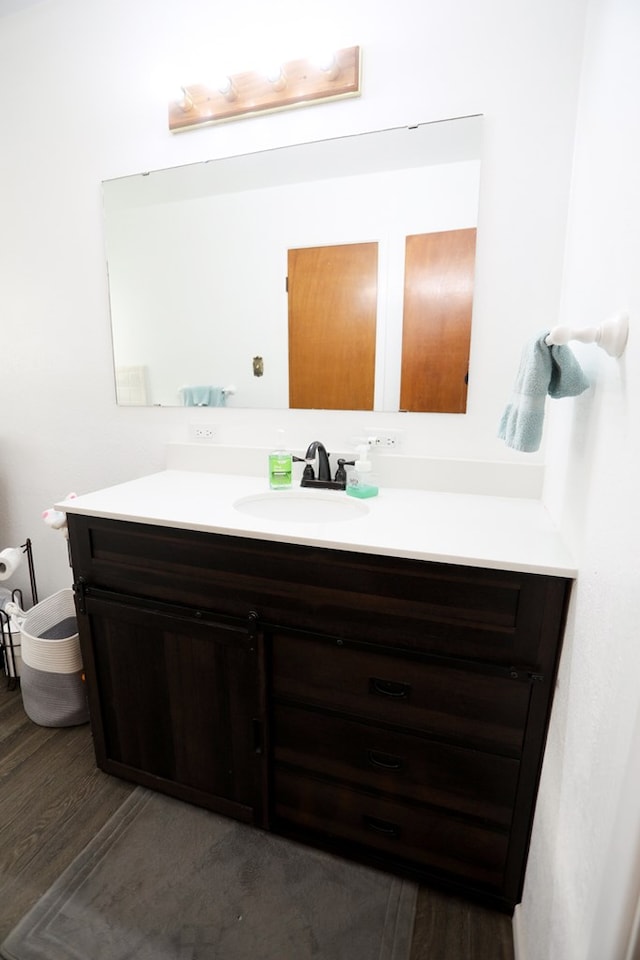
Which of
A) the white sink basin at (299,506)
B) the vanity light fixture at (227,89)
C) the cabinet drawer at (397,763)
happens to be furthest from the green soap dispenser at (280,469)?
the vanity light fixture at (227,89)

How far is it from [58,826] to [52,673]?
474mm

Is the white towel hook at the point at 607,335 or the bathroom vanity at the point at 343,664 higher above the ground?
the white towel hook at the point at 607,335

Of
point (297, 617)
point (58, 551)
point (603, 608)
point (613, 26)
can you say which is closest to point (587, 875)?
point (603, 608)

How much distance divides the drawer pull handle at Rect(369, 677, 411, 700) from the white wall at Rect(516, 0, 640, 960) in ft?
1.00

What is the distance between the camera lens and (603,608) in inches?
27.6

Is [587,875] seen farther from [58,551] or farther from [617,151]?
[58,551]

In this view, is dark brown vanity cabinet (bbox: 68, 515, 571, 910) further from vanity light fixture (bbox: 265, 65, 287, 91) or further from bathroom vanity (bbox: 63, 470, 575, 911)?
vanity light fixture (bbox: 265, 65, 287, 91)

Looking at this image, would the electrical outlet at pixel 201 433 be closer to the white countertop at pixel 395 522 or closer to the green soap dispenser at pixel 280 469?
the white countertop at pixel 395 522

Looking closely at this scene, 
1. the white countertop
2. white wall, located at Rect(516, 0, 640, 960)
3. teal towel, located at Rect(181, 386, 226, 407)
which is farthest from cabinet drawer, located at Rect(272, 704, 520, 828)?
teal towel, located at Rect(181, 386, 226, 407)

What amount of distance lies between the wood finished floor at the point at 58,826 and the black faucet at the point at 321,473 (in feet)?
3.56

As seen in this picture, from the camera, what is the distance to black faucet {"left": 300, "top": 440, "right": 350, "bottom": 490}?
1469mm

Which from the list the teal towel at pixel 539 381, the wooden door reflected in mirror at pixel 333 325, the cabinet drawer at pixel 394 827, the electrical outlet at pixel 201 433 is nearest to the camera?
the teal towel at pixel 539 381

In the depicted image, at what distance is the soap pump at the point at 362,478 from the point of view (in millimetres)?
1385

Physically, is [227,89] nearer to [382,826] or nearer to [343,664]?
[343,664]
